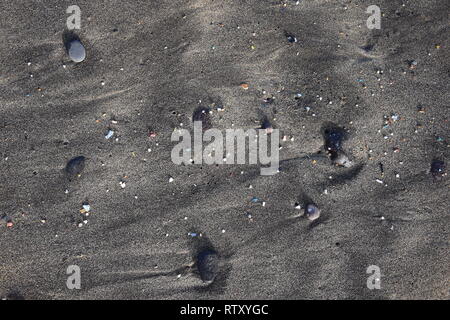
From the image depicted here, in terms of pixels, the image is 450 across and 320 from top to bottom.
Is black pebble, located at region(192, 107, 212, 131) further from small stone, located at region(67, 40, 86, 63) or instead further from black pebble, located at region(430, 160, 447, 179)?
black pebble, located at region(430, 160, 447, 179)

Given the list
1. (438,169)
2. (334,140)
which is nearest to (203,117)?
(334,140)

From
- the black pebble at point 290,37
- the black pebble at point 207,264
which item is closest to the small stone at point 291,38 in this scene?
the black pebble at point 290,37

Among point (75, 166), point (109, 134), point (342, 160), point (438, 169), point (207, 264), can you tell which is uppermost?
point (109, 134)

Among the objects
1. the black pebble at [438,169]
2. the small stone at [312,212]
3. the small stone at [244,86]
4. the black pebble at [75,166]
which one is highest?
the small stone at [244,86]

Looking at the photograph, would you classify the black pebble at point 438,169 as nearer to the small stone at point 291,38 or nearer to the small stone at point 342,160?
the small stone at point 342,160

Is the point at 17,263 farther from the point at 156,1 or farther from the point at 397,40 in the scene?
the point at 397,40

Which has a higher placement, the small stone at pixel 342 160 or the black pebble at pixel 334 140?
the black pebble at pixel 334 140

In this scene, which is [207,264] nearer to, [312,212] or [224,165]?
[224,165]
